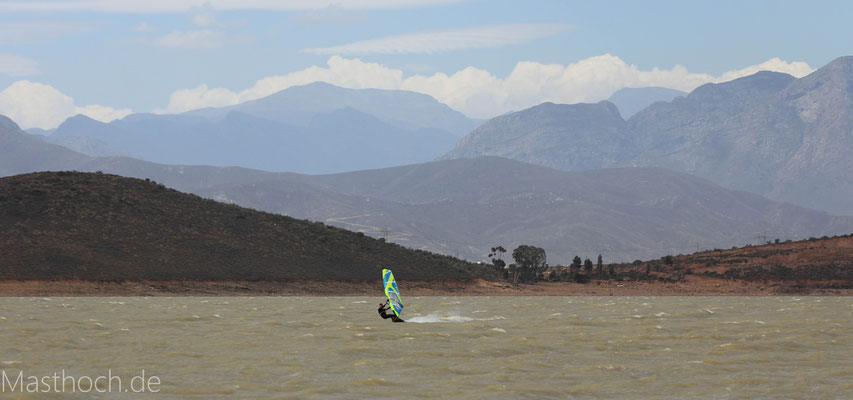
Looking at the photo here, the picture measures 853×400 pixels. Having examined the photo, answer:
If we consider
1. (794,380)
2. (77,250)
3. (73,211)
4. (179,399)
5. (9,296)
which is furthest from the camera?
(73,211)

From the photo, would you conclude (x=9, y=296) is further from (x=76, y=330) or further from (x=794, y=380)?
(x=794, y=380)

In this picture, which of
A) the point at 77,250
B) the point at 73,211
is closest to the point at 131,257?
the point at 77,250

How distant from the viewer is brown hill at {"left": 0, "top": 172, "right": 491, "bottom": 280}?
3504 inches

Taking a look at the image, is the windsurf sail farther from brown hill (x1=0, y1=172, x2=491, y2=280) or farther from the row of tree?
the row of tree

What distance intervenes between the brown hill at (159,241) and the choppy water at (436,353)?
117 feet

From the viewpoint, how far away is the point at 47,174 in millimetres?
112688

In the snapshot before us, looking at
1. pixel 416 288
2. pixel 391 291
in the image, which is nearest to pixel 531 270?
pixel 416 288

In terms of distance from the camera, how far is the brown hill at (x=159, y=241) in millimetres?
89000

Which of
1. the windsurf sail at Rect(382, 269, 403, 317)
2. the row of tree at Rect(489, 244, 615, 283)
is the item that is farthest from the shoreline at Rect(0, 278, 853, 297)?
the windsurf sail at Rect(382, 269, 403, 317)

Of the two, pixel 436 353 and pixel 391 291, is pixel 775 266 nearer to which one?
pixel 391 291

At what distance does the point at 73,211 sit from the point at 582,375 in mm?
81751

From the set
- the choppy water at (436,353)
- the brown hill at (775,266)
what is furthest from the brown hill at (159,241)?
the choppy water at (436,353)

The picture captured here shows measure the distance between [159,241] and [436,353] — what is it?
68218mm

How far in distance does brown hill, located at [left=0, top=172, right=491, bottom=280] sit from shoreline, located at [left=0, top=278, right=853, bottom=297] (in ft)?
5.89
